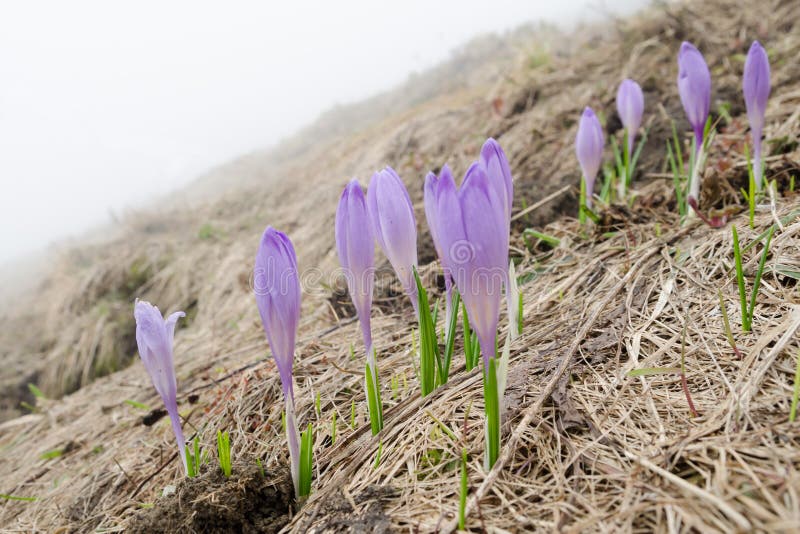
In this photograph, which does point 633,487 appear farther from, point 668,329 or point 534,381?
point 668,329

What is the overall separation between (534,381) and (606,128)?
2477 millimetres

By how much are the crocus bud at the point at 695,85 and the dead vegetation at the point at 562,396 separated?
Answer: 26cm

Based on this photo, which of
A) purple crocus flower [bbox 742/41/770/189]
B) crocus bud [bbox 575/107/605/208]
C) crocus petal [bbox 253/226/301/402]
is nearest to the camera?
crocus petal [bbox 253/226/301/402]

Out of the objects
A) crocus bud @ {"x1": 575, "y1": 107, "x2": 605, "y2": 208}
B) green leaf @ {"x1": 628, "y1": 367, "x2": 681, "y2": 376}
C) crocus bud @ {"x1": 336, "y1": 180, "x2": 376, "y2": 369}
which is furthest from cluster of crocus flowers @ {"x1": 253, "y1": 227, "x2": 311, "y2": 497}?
crocus bud @ {"x1": 575, "y1": 107, "x2": 605, "y2": 208}

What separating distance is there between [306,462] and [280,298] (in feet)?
1.23

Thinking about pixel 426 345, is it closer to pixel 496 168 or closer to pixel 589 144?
pixel 496 168

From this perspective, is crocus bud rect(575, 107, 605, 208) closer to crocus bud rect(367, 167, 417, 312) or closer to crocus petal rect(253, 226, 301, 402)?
crocus bud rect(367, 167, 417, 312)

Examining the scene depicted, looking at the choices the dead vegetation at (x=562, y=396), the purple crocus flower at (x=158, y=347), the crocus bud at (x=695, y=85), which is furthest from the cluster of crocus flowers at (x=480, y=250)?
the crocus bud at (x=695, y=85)

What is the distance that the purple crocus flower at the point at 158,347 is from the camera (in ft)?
3.98

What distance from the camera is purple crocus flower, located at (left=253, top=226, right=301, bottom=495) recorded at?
1046mm

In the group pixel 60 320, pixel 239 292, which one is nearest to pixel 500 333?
pixel 239 292

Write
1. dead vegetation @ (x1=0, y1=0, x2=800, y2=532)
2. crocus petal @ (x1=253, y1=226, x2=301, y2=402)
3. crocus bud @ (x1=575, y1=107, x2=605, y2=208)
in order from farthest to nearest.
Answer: crocus bud @ (x1=575, y1=107, x2=605, y2=208)
crocus petal @ (x1=253, y1=226, x2=301, y2=402)
dead vegetation @ (x1=0, y1=0, x2=800, y2=532)

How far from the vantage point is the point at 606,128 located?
315cm

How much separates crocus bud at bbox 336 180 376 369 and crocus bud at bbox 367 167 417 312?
0.05 metres
